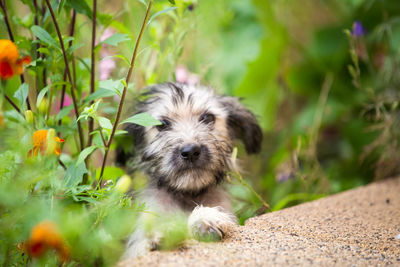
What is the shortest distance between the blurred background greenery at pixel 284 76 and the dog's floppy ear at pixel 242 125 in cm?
14

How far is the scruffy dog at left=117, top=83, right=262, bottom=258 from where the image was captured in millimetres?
2674

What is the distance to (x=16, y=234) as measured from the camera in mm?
1781

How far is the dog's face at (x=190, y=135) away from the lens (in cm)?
273

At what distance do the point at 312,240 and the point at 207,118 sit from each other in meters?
1.26

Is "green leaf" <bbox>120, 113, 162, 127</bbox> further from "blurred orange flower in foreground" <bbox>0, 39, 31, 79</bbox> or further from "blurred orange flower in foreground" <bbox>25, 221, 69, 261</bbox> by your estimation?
"blurred orange flower in foreground" <bbox>25, 221, 69, 261</bbox>

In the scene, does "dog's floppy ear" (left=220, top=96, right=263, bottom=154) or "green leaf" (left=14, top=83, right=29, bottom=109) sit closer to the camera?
"green leaf" (left=14, top=83, right=29, bottom=109)

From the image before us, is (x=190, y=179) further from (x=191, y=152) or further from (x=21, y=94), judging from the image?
(x=21, y=94)

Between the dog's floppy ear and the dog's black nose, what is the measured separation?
2.60 ft

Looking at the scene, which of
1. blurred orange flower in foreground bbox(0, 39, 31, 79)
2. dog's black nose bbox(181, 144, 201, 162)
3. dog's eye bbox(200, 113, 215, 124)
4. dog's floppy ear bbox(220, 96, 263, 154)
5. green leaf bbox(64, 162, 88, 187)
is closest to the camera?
blurred orange flower in foreground bbox(0, 39, 31, 79)

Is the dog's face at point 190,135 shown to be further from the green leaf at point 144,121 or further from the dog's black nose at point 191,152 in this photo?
the green leaf at point 144,121

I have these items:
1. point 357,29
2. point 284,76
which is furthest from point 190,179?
point 284,76

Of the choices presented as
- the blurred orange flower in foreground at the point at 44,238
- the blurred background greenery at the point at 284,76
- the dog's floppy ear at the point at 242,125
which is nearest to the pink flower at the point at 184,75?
the blurred background greenery at the point at 284,76

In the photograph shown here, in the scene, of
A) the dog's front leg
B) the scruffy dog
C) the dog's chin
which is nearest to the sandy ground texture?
the dog's front leg

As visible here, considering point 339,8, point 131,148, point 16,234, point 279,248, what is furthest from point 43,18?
point 339,8
